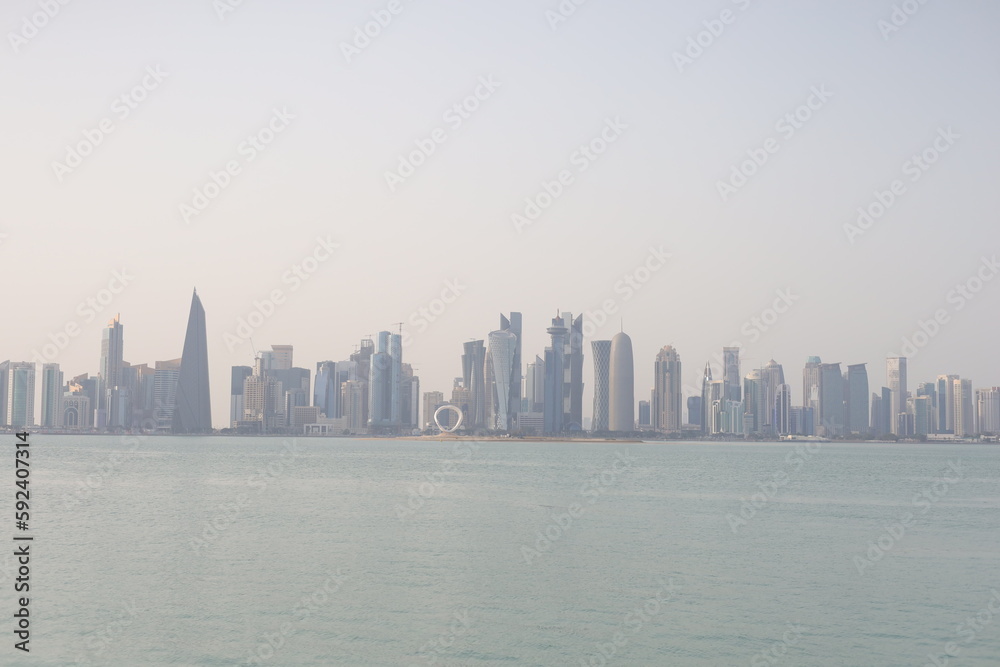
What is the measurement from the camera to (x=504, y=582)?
1261 inches

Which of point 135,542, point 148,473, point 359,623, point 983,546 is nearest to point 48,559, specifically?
point 135,542

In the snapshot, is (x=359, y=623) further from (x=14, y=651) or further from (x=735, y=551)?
(x=735, y=551)

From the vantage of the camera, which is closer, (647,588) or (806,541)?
(647,588)

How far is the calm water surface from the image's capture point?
24000mm

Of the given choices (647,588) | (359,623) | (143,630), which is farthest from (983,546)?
(143,630)

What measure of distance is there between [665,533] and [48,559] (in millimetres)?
27999

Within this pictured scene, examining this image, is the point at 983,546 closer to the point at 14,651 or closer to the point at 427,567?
the point at 427,567

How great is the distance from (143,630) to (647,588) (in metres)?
16.1

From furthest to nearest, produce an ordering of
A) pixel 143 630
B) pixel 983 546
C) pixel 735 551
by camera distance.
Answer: pixel 983 546 < pixel 735 551 < pixel 143 630

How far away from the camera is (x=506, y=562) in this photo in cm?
3616

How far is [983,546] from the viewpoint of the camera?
4306 cm

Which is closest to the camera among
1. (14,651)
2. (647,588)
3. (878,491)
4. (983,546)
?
(14,651)

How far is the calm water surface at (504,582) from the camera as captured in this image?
24.0 metres

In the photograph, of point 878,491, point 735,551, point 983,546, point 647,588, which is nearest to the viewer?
point 647,588
